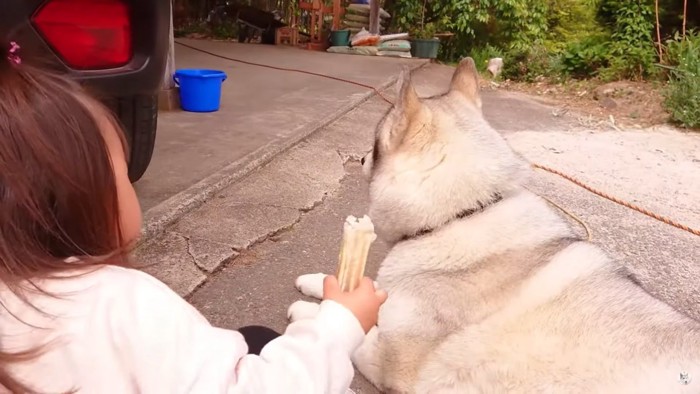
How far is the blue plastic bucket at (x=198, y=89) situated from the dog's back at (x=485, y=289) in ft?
10.1

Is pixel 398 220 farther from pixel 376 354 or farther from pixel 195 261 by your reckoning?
pixel 195 261

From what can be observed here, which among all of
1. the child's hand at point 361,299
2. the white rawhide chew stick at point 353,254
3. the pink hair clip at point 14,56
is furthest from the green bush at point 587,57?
the pink hair clip at point 14,56

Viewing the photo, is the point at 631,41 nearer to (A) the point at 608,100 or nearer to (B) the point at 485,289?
(A) the point at 608,100

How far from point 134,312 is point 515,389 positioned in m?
1.20

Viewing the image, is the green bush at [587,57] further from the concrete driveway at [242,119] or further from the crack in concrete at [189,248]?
the crack in concrete at [189,248]

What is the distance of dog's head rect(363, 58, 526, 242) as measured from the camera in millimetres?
1963

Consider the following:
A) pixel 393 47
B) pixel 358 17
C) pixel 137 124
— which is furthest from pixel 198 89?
pixel 358 17

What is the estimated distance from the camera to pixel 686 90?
7.29 meters

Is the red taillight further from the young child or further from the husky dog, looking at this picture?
the husky dog

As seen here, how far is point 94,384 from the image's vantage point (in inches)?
36.0

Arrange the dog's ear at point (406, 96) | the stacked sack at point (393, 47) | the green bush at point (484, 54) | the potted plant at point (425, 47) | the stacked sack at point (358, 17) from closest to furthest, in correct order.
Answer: the dog's ear at point (406, 96)
the stacked sack at point (393, 47)
the potted plant at point (425, 47)
the green bush at point (484, 54)
the stacked sack at point (358, 17)

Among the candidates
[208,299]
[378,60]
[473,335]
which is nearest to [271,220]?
[208,299]

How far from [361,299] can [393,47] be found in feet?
34.2

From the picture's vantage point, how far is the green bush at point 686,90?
7082mm
